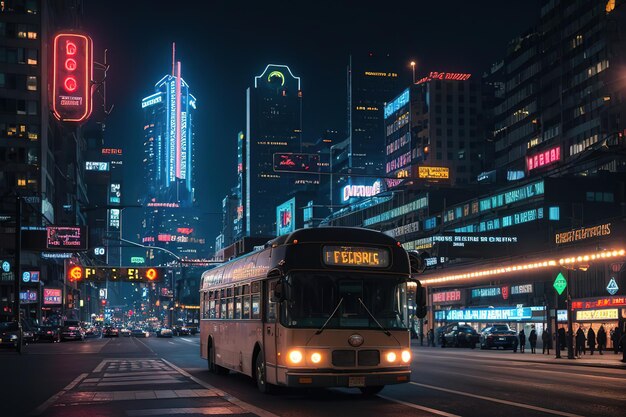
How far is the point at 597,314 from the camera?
52406 mm

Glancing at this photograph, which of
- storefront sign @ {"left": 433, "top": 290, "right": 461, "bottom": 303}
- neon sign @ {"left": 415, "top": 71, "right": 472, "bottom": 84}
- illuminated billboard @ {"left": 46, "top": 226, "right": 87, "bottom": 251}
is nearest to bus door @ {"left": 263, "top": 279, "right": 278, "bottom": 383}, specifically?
illuminated billboard @ {"left": 46, "top": 226, "right": 87, "bottom": 251}

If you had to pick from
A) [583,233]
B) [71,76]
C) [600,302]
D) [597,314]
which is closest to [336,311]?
[600,302]

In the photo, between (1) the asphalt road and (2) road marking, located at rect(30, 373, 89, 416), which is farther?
(2) road marking, located at rect(30, 373, 89, 416)

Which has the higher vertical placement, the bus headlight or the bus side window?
the bus side window

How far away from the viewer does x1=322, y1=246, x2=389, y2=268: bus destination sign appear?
16.8 metres

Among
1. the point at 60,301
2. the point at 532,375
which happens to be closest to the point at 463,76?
the point at 60,301

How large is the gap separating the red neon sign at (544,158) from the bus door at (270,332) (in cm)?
8385

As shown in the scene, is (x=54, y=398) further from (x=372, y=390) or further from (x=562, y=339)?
(x=562, y=339)

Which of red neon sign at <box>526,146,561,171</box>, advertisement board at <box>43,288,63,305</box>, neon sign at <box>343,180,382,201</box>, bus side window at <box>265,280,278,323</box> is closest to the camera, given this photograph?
bus side window at <box>265,280,278,323</box>

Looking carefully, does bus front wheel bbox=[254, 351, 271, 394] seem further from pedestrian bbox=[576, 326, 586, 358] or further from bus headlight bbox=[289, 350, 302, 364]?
pedestrian bbox=[576, 326, 586, 358]

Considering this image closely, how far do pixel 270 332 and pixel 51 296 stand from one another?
364 feet

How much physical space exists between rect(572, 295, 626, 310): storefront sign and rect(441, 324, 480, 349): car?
7.26 meters

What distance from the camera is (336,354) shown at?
1625cm

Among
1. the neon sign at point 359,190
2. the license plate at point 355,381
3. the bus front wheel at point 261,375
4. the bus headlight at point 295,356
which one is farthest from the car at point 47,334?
the neon sign at point 359,190
